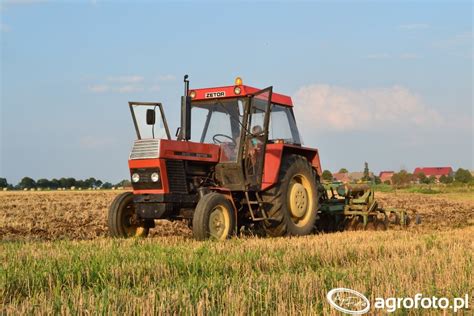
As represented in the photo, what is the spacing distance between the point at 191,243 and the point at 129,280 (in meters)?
2.69

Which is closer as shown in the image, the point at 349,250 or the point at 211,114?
the point at 349,250

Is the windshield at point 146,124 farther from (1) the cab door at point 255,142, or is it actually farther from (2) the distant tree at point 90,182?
(2) the distant tree at point 90,182

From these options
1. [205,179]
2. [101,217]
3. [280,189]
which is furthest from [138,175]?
[101,217]

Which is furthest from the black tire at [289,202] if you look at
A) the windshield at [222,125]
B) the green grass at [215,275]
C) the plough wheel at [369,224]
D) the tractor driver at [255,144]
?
the plough wheel at [369,224]

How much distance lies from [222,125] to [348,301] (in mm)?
5428

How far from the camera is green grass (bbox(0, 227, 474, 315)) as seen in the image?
4.08 metres

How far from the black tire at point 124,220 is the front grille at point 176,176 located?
0.88 metres

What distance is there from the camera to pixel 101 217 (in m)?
15.0

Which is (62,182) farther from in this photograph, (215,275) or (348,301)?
(348,301)

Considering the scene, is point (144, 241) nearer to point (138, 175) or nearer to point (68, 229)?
point (138, 175)

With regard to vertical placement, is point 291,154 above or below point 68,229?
above

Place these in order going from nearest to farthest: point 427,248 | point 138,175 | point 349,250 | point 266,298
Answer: point 266,298 → point 349,250 → point 427,248 → point 138,175

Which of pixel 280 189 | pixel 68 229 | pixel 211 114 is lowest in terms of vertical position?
pixel 68 229

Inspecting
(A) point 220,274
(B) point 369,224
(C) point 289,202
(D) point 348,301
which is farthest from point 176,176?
(D) point 348,301
